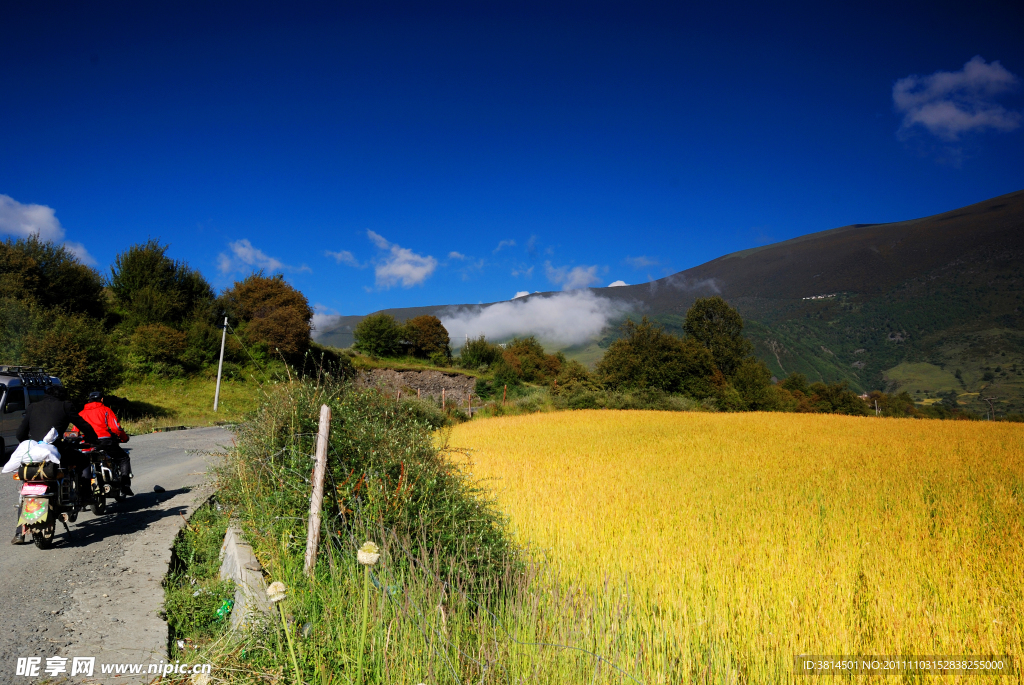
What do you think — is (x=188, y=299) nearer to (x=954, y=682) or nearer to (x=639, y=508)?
(x=639, y=508)

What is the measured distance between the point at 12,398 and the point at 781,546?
48.9 ft

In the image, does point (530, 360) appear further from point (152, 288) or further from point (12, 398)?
point (12, 398)

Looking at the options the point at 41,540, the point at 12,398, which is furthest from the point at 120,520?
the point at 12,398

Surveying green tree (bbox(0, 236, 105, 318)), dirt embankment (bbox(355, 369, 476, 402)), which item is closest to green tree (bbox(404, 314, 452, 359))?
dirt embankment (bbox(355, 369, 476, 402))

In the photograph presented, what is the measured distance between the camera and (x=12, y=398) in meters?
11.0

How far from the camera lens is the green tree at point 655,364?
38.4 meters

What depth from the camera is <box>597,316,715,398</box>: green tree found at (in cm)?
3838

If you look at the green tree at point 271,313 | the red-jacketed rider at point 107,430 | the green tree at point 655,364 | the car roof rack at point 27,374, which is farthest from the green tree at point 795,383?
the red-jacketed rider at point 107,430

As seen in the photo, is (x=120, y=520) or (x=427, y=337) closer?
(x=120, y=520)

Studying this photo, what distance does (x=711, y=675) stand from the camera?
9.56 ft

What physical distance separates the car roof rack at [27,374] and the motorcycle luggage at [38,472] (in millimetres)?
7844

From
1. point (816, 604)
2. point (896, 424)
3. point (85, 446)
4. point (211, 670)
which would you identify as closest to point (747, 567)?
point (816, 604)

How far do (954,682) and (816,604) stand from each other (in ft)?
3.09

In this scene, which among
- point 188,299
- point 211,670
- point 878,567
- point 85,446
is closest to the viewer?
point 211,670
